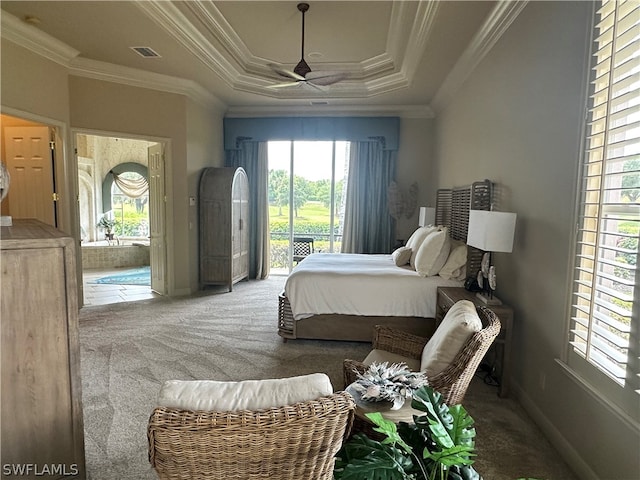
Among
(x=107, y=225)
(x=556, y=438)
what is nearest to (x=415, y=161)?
(x=556, y=438)

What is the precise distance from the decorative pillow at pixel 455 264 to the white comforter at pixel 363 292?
8 cm

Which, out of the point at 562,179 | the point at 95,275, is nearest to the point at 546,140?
the point at 562,179

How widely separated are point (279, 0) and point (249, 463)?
12.1 feet

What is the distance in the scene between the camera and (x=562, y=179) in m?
2.30

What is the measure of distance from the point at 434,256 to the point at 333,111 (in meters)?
3.80

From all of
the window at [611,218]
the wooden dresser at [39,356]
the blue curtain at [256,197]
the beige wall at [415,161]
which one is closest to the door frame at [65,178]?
the blue curtain at [256,197]

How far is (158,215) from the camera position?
221 inches

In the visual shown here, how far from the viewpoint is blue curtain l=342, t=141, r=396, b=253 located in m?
6.64

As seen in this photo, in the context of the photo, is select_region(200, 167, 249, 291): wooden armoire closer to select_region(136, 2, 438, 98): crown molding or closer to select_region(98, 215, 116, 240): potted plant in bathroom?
select_region(136, 2, 438, 98): crown molding

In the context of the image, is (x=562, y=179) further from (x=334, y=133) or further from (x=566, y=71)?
(x=334, y=133)

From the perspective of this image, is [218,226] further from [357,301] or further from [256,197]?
[357,301]

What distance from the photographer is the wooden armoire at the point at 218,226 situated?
581 centimetres

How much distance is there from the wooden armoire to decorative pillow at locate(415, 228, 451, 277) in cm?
315

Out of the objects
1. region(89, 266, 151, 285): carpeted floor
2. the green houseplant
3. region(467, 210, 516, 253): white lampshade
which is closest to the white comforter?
region(467, 210, 516, 253): white lampshade
